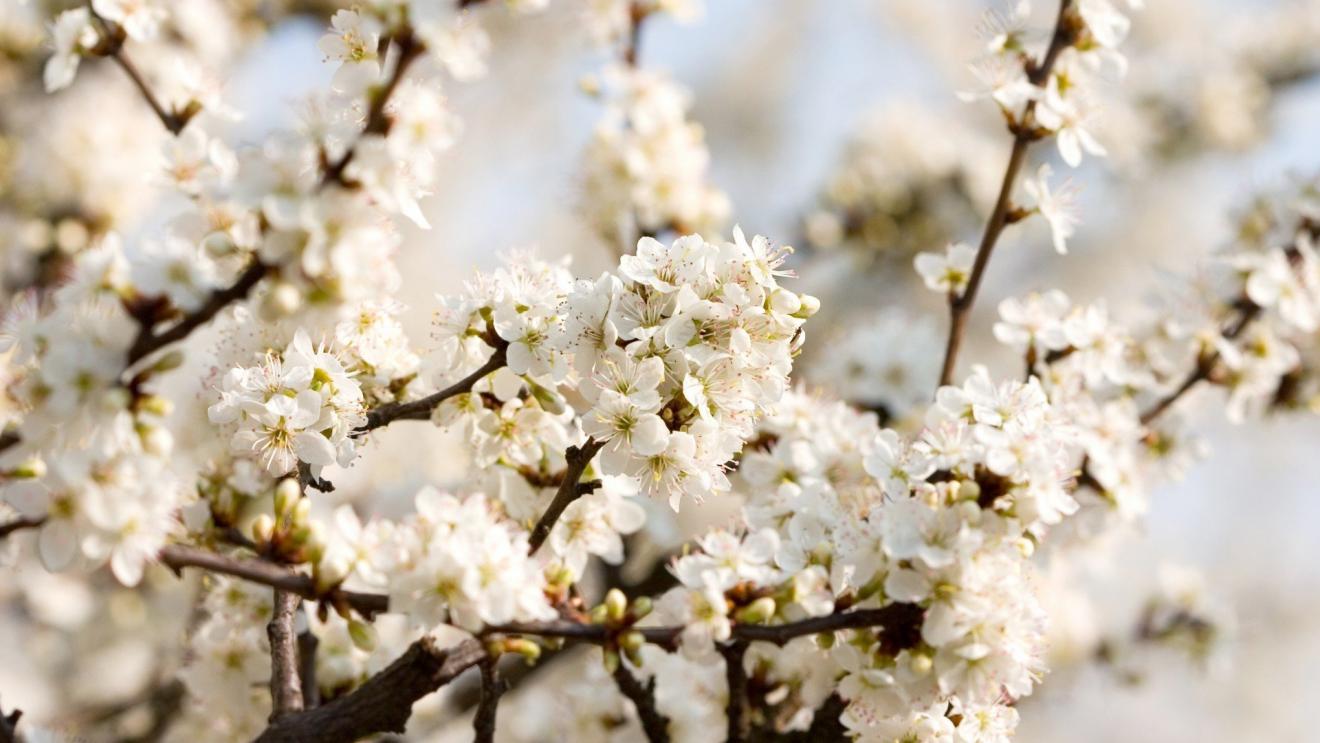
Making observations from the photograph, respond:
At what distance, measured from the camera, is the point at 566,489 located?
1.58 meters

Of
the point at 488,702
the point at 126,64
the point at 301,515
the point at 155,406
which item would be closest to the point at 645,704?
the point at 488,702

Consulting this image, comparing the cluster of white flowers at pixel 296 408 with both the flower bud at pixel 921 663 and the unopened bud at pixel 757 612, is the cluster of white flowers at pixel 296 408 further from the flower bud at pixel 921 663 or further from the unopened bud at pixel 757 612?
the flower bud at pixel 921 663

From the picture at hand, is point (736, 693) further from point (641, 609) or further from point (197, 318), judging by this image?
point (197, 318)

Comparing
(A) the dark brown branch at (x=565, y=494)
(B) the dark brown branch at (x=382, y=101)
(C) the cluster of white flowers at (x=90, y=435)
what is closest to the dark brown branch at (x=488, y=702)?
(A) the dark brown branch at (x=565, y=494)

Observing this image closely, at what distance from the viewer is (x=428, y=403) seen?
163 cm

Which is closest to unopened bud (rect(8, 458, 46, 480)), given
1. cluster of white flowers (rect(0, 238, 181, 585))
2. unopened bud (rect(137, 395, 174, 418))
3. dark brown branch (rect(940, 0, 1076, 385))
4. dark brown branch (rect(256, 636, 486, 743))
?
cluster of white flowers (rect(0, 238, 181, 585))

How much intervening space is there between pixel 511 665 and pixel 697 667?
50cm

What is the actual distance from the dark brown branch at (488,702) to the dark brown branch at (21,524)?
1.79 ft

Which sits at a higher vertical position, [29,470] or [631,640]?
[631,640]

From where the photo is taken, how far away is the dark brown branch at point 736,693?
177cm

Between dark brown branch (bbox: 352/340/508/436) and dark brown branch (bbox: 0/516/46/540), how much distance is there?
1.48 feet

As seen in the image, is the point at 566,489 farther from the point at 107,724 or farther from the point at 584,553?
the point at 107,724

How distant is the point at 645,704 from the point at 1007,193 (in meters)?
1.06

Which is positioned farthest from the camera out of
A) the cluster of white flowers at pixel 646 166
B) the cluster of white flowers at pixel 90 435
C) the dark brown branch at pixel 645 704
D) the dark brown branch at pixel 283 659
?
the cluster of white flowers at pixel 646 166
